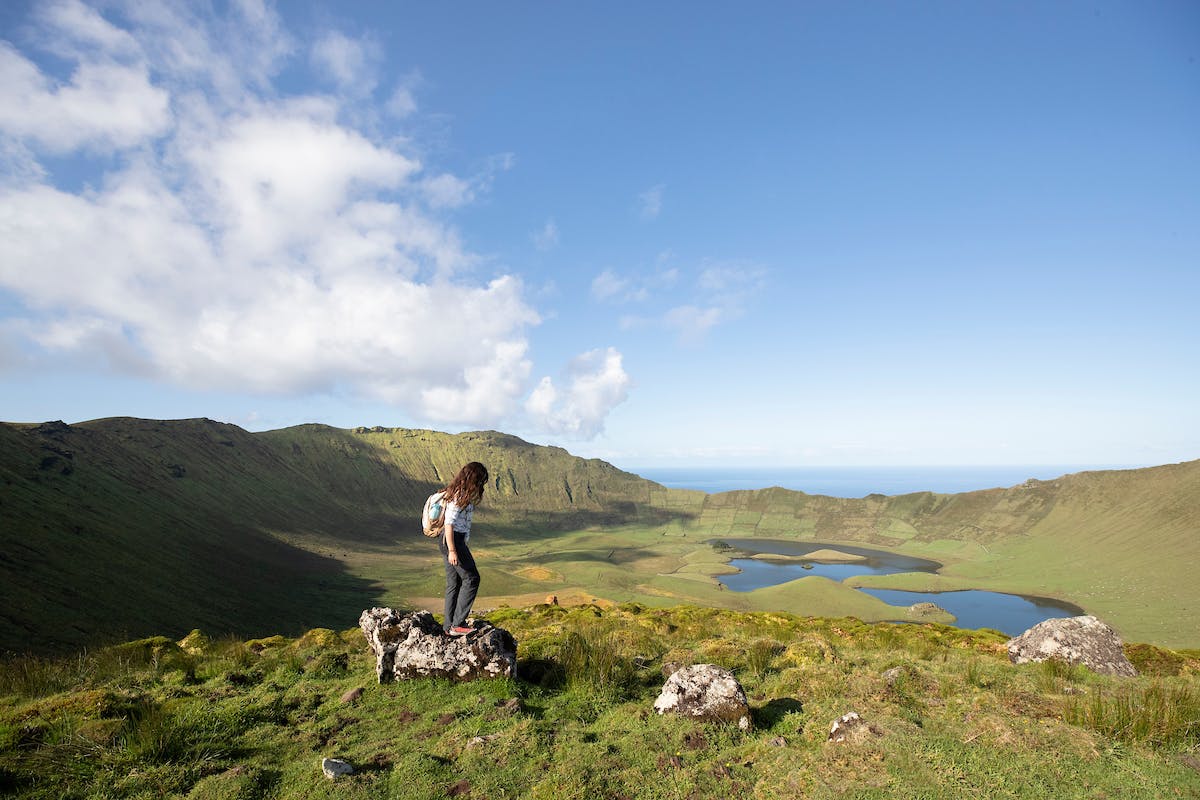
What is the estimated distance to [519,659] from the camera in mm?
14734

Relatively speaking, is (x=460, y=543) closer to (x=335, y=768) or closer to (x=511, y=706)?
(x=511, y=706)

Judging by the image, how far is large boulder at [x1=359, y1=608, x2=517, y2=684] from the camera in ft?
41.5

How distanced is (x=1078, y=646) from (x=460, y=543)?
2188 cm

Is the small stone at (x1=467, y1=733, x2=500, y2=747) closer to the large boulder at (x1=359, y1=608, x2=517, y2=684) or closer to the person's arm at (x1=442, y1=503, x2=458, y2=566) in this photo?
the large boulder at (x1=359, y1=608, x2=517, y2=684)

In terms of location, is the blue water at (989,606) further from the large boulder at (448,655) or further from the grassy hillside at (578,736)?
the large boulder at (448,655)

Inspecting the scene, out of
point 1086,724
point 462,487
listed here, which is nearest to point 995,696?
point 1086,724

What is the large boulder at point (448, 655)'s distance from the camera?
1265 cm

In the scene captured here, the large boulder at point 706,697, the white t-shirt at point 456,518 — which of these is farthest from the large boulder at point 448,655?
the large boulder at point 706,697

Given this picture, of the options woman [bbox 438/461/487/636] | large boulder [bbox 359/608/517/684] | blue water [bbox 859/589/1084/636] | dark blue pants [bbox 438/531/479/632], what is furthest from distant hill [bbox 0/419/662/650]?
blue water [bbox 859/589/1084/636]

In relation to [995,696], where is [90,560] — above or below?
below

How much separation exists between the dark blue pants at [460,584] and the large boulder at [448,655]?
495 millimetres

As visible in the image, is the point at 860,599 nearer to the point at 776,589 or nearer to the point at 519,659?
the point at 776,589

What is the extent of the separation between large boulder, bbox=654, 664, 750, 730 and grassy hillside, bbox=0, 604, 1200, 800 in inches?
13.4

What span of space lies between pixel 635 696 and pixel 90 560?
15684cm
